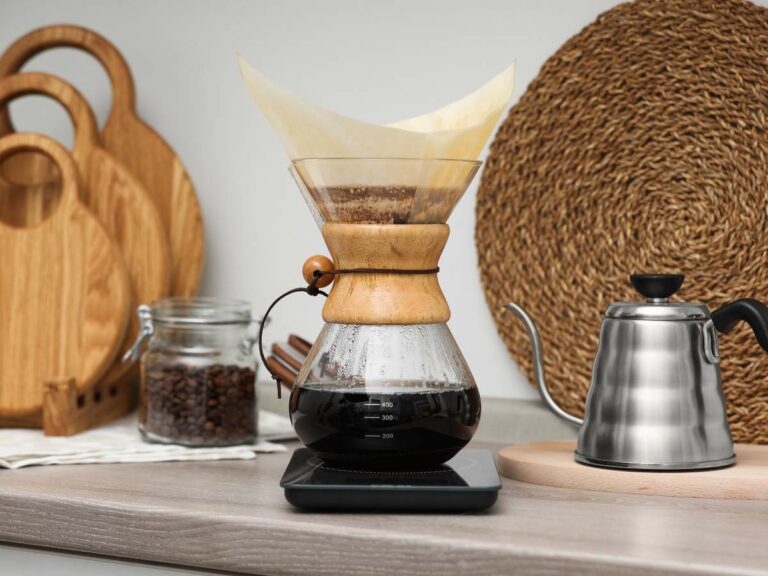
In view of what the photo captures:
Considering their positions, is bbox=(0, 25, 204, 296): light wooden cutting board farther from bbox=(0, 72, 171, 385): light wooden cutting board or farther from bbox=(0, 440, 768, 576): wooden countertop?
bbox=(0, 440, 768, 576): wooden countertop

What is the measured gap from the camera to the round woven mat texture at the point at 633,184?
1199mm

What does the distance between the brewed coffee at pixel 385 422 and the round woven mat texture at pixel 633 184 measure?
0.37 m

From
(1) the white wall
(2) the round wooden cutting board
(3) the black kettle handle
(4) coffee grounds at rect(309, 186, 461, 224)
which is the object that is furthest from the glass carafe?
(1) the white wall

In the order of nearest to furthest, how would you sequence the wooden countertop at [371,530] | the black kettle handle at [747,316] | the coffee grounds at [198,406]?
1. the wooden countertop at [371,530]
2. the black kettle handle at [747,316]
3. the coffee grounds at [198,406]

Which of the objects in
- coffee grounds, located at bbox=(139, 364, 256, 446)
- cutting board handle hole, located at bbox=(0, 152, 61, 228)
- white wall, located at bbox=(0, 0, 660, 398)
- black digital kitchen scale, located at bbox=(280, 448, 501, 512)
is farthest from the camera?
cutting board handle hole, located at bbox=(0, 152, 61, 228)

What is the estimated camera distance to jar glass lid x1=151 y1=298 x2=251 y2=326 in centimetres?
130

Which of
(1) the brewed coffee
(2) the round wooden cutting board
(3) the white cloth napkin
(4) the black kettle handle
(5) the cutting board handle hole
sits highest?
(5) the cutting board handle hole

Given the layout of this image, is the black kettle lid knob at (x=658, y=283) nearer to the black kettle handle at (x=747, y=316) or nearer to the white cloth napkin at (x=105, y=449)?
the black kettle handle at (x=747, y=316)

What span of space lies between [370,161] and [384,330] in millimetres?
152

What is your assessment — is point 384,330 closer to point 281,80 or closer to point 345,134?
point 345,134

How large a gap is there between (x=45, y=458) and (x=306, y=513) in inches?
15.6

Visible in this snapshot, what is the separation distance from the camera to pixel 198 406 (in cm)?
126

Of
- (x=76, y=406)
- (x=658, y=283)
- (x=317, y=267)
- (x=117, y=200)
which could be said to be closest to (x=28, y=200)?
(x=117, y=200)

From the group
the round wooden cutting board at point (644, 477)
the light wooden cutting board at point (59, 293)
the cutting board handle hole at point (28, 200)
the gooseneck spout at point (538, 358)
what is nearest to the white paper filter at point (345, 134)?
the gooseneck spout at point (538, 358)
